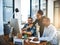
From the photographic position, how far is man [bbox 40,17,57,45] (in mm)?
1666

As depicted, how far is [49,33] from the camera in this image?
1676 mm

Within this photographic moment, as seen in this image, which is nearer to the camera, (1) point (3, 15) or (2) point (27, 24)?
(1) point (3, 15)

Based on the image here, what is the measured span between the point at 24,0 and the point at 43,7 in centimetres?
34

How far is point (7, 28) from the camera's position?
5.57ft

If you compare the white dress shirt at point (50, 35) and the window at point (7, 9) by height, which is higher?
the window at point (7, 9)

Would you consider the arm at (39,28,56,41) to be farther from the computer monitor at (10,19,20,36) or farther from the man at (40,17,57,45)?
the computer monitor at (10,19,20,36)

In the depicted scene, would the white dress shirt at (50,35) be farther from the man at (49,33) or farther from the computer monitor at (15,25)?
the computer monitor at (15,25)

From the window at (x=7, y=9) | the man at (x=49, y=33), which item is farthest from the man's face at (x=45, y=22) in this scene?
the window at (x=7, y=9)

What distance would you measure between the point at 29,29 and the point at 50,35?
0.36m

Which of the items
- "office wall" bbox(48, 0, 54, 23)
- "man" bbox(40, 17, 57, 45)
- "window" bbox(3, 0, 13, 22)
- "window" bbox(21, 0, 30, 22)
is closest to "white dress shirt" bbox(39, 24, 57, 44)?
"man" bbox(40, 17, 57, 45)

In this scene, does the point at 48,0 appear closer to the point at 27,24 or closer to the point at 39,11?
the point at 39,11

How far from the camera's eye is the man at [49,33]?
1.67 metres

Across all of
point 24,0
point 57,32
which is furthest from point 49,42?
point 24,0

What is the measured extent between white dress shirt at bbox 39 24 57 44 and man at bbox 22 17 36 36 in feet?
0.57
